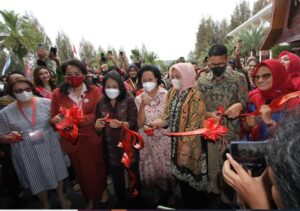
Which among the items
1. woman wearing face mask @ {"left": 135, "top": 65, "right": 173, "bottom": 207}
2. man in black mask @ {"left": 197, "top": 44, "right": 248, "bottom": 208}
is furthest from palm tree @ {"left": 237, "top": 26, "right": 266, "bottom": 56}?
woman wearing face mask @ {"left": 135, "top": 65, "right": 173, "bottom": 207}

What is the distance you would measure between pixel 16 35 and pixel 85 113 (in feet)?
73.8

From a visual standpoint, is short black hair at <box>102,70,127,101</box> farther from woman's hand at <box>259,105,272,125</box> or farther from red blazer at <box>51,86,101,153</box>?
woman's hand at <box>259,105,272,125</box>

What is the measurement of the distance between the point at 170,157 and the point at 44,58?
3028 mm

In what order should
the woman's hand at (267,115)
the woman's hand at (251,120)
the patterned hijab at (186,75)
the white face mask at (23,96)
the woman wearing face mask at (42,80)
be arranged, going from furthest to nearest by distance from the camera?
the woman wearing face mask at (42,80)
the white face mask at (23,96)
the patterned hijab at (186,75)
the woman's hand at (251,120)
the woman's hand at (267,115)

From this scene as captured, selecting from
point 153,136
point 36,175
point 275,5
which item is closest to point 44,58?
point 36,175

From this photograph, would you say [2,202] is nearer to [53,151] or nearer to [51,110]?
[53,151]

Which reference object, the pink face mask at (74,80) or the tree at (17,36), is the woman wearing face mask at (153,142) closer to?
the pink face mask at (74,80)

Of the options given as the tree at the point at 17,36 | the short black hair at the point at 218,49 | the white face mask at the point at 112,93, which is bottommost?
the white face mask at the point at 112,93

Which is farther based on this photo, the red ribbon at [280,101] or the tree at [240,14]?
the tree at [240,14]

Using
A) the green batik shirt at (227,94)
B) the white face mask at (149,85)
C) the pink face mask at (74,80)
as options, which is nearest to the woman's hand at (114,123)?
the white face mask at (149,85)

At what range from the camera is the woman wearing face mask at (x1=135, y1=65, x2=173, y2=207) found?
280cm

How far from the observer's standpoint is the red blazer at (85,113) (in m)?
2.81

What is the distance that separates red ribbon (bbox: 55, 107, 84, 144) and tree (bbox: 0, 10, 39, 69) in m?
20.8

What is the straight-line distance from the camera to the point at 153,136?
2.87m
